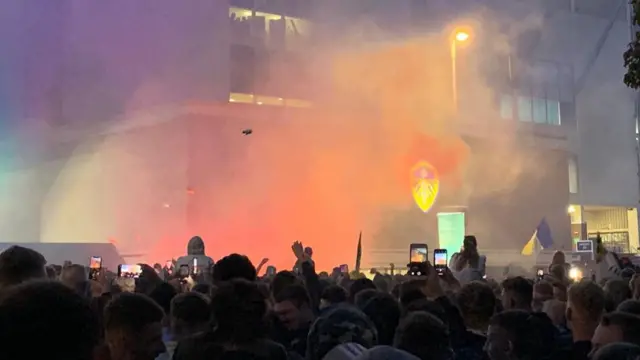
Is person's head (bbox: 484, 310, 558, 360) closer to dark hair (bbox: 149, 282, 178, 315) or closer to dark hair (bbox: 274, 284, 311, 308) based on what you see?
dark hair (bbox: 274, 284, 311, 308)

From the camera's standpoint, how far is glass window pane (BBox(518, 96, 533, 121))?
1486 cm

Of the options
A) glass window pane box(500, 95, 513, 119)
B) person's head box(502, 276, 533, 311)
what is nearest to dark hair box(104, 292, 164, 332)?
person's head box(502, 276, 533, 311)

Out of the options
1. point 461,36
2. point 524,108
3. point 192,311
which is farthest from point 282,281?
point 524,108

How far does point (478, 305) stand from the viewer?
7.98 feet

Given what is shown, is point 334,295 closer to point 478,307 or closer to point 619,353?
Result: point 478,307

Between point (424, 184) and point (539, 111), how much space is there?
427 centimetres

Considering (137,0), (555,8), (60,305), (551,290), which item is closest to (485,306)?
(551,290)

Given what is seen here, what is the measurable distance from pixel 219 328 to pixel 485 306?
1.07m

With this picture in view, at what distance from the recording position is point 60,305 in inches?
33.1

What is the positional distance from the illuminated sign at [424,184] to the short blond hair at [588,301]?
33.8ft

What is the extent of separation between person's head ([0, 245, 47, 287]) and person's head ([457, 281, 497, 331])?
4.51ft

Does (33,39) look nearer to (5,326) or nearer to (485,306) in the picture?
(485,306)

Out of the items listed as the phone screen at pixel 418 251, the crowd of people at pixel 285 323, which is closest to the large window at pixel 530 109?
the phone screen at pixel 418 251

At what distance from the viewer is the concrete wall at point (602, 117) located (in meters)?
16.7
